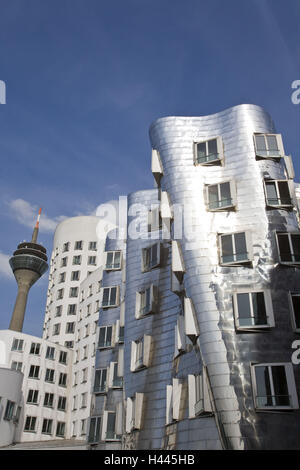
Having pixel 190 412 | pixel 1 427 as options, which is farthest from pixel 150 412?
pixel 1 427

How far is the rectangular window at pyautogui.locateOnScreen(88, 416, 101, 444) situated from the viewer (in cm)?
3161

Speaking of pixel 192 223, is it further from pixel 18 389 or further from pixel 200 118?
pixel 18 389

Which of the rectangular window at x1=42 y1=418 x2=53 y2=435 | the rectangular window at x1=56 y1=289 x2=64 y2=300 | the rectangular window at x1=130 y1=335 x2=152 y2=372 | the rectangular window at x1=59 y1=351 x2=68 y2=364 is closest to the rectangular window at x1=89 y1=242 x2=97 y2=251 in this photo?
the rectangular window at x1=56 y1=289 x2=64 y2=300

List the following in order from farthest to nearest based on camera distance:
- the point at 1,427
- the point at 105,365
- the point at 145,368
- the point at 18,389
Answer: the point at 18,389
the point at 1,427
the point at 105,365
the point at 145,368

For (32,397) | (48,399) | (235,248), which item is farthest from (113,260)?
(48,399)

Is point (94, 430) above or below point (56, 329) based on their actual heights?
below

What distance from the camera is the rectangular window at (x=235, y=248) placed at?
21.6 metres

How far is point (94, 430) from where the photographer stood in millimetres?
32281

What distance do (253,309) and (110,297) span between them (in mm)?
19546

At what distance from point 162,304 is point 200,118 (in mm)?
11576

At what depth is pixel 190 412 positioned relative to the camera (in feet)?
64.6

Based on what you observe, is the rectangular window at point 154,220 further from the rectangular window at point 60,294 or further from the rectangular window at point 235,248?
the rectangular window at point 60,294

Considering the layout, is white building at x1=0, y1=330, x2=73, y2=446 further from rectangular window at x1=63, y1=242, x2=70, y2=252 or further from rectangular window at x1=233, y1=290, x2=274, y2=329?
rectangular window at x1=233, y1=290, x2=274, y2=329

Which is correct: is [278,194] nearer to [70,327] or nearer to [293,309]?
[293,309]
